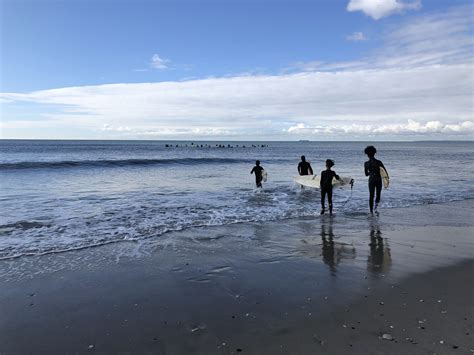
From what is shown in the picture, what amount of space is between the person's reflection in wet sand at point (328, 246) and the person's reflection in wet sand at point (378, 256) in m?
0.61

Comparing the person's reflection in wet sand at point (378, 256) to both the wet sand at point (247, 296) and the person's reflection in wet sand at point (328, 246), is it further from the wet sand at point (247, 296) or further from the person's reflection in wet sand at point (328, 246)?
the person's reflection in wet sand at point (328, 246)

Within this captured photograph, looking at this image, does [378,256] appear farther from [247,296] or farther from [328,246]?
[247,296]

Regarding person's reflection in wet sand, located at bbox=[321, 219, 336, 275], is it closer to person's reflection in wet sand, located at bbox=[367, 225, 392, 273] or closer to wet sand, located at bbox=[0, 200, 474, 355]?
wet sand, located at bbox=[0, 200, 474, 355]

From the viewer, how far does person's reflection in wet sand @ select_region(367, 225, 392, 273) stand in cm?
625

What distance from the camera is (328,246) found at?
7703mm

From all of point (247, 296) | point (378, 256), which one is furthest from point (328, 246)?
point (247, 296)

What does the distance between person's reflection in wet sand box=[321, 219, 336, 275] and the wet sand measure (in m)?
0.02

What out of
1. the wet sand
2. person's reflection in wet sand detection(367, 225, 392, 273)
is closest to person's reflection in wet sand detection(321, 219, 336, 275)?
the wet sand

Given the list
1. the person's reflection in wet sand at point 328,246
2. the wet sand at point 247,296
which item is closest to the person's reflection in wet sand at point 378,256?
the wet sand at point 247,296

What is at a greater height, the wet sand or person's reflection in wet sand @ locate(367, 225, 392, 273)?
the wet sand

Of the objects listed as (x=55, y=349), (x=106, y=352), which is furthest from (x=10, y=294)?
(x=106, y=352)

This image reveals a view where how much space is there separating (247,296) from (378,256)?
308 centimetres

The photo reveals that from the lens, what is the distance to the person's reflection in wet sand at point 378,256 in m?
6.25

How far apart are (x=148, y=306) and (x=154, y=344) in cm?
101
